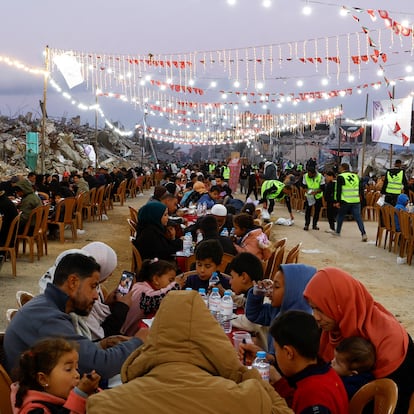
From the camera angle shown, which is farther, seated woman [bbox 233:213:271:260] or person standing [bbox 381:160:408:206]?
person standing [bbox 381:160:408:206]

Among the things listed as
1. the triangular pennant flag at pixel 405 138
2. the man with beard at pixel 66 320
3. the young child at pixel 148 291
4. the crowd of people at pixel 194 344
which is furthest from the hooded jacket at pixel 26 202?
the triangular pennant flag at pixel 405 138

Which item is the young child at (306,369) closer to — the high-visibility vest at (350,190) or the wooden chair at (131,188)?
the high-visibility vest at (350,190)

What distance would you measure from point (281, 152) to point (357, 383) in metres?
56.3

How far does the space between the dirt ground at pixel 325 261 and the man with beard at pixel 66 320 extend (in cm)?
300

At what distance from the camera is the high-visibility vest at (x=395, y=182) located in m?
13.2

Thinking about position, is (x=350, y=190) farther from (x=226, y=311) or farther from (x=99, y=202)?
(x=226, y=311)

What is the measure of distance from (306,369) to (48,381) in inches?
39.9

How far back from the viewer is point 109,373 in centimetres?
267

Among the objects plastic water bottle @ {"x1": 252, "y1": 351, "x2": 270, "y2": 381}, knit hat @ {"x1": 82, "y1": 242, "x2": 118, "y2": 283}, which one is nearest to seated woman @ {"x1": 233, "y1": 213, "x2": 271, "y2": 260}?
knit hat @ {"x1": 82, "y1": 242, "x2": 118, "y2": 283}

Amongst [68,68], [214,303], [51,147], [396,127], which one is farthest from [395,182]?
[51,147]

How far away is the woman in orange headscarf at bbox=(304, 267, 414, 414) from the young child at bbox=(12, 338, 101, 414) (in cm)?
114

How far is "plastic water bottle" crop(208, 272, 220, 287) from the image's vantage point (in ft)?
14.5

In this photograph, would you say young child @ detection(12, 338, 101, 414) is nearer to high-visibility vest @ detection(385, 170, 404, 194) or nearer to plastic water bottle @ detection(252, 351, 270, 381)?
plastic water bottle @ detection(252, 351, 270, 381)

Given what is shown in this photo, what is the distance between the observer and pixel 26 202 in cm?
889
